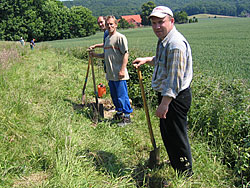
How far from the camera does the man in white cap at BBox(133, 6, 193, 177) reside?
199cm

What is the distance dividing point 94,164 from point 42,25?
54992 millimetres

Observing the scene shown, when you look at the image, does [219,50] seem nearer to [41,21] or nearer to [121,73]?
[121,73]

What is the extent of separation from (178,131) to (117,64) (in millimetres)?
2095

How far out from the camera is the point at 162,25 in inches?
81.9

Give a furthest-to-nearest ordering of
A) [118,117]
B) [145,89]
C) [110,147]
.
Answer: [145,89] → [118,117] → [110,147]

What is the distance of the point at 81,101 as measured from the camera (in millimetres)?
5504

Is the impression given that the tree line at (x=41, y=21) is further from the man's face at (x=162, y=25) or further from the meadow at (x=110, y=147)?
the man's face at (x=162, y=25)

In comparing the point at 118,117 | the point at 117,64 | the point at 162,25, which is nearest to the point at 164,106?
the point at 162,25

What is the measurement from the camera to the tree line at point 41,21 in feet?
158

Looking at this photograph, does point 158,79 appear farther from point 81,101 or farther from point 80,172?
point 81,101

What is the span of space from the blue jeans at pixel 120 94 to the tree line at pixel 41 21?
50.7 meters

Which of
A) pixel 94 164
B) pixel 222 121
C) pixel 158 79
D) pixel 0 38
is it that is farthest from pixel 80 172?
pixel 0 38

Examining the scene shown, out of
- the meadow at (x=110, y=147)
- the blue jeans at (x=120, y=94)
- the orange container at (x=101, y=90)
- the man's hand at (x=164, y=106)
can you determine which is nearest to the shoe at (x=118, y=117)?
the blue jeans at (x=120, y=94)

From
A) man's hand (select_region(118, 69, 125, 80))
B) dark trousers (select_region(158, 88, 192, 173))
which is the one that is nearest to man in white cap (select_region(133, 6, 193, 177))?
dark trousers (select_region(158, 88, 192, 173))
